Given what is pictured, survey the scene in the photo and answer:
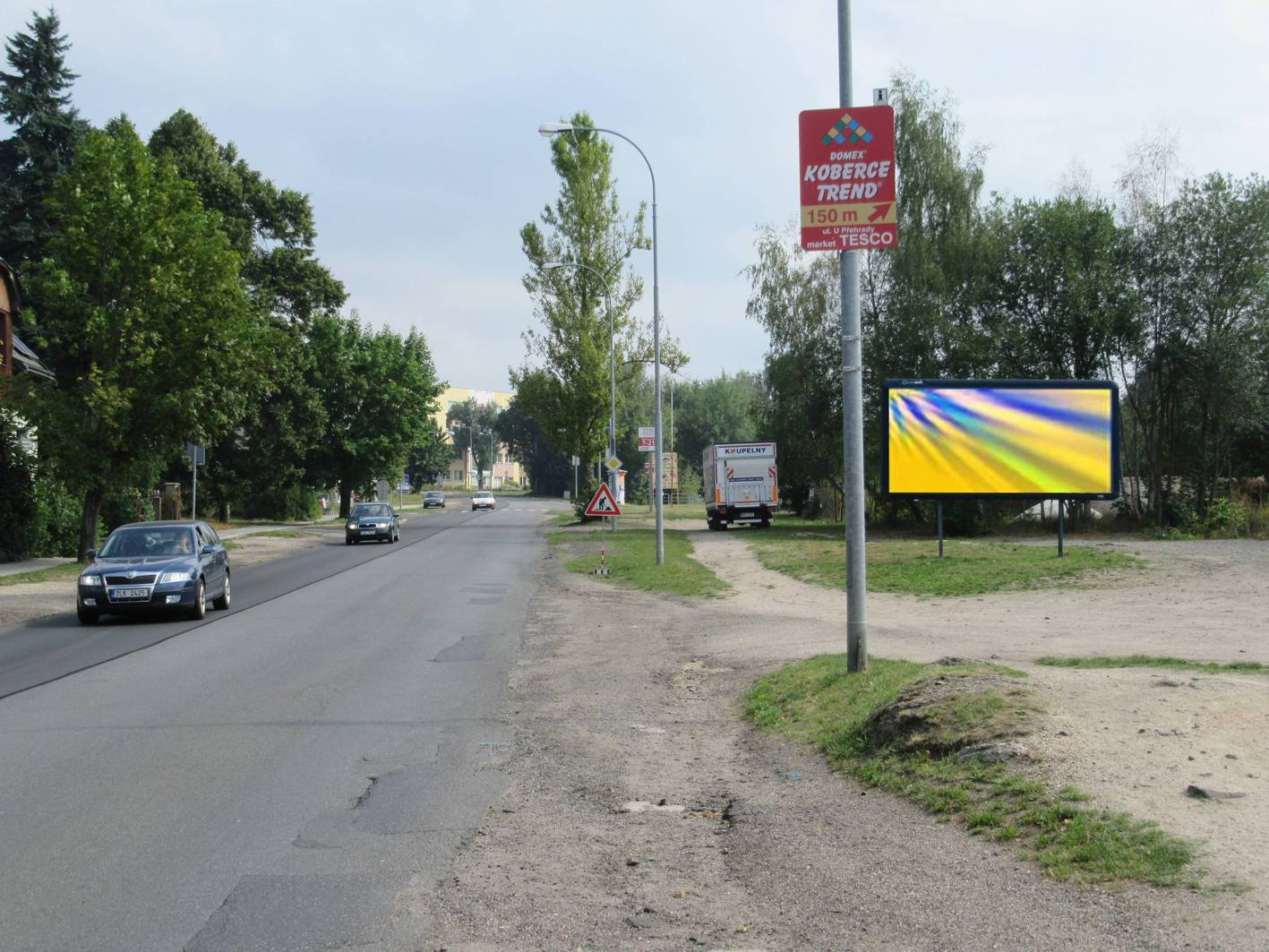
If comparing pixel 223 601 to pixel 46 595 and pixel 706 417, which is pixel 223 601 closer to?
pixel 46 595

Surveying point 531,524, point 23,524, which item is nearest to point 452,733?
point 23,524

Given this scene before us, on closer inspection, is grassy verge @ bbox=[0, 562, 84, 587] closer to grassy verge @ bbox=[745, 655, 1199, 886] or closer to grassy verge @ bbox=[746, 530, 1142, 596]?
grassy verge @ bbox=[746, 530, 1142, 596]

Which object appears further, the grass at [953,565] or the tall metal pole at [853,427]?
the grass at [953,565]

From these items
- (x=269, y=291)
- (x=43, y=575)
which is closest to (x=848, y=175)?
(x=43, y=575)

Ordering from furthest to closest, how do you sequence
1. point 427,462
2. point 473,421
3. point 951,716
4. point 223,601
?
1. point 473,421
2. point 427,462
3. point 223,601
4. point 951,716

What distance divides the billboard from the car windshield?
49.9 feet

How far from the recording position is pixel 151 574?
1759 centimetres

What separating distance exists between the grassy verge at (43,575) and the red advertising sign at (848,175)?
21.8 metres

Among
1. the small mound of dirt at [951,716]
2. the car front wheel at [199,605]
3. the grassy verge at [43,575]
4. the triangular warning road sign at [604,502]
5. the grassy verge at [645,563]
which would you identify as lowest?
the grassy verge at [645,563]

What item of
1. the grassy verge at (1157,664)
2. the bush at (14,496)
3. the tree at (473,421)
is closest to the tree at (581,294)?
the bush at (14,496)

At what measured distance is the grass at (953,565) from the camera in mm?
21062

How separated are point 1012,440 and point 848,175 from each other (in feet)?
58.6

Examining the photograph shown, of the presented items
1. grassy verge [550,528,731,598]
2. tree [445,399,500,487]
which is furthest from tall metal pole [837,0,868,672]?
tree [445,399,500,487]

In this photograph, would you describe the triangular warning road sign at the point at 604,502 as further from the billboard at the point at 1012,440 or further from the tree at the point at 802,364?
the tree at the point at 802,364
